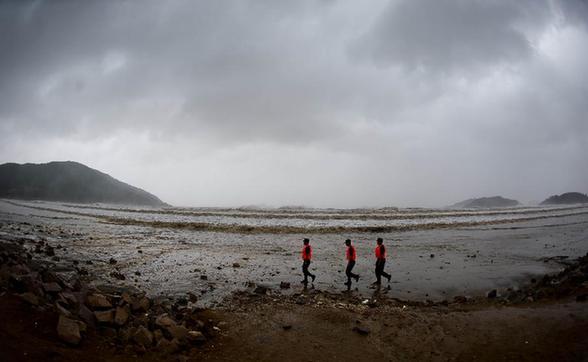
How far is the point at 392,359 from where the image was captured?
332 inches

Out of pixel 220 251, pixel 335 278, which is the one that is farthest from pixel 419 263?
pixel 220 251

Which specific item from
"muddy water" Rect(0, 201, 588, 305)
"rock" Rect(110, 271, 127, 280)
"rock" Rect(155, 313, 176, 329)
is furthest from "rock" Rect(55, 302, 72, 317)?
"rock" Rect(110, 271, 127, 280)

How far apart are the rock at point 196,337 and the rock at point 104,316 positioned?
2.27m

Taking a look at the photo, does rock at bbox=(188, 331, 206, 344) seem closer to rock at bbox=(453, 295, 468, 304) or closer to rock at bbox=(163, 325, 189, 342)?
rock at bbox=(163, 325, 189, 342)

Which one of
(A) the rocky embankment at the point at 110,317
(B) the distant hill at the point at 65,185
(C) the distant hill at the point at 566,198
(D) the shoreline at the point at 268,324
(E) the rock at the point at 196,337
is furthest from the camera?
(C) the distant hill at the point at 566,198

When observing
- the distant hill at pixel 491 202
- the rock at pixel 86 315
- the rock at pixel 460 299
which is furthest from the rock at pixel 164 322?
the distant hill at pixel 491 202

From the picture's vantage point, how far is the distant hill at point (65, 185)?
13125 centimetres

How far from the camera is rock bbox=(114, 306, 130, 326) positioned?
8.72 meters

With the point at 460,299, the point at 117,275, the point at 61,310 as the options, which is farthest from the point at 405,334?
the point at 117,275

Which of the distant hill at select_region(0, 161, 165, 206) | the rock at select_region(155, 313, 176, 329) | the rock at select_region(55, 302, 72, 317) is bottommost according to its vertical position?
the rock at select_region(155, 313, 176, 329)

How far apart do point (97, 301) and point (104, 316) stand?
86 centimetres

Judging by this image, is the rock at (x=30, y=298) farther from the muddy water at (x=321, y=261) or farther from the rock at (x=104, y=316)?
the muddy water at (x=321, y=261)

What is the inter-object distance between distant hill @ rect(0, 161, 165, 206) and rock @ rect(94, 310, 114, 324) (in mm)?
134945

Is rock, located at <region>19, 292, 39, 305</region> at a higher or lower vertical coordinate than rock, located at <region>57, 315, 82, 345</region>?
higher
